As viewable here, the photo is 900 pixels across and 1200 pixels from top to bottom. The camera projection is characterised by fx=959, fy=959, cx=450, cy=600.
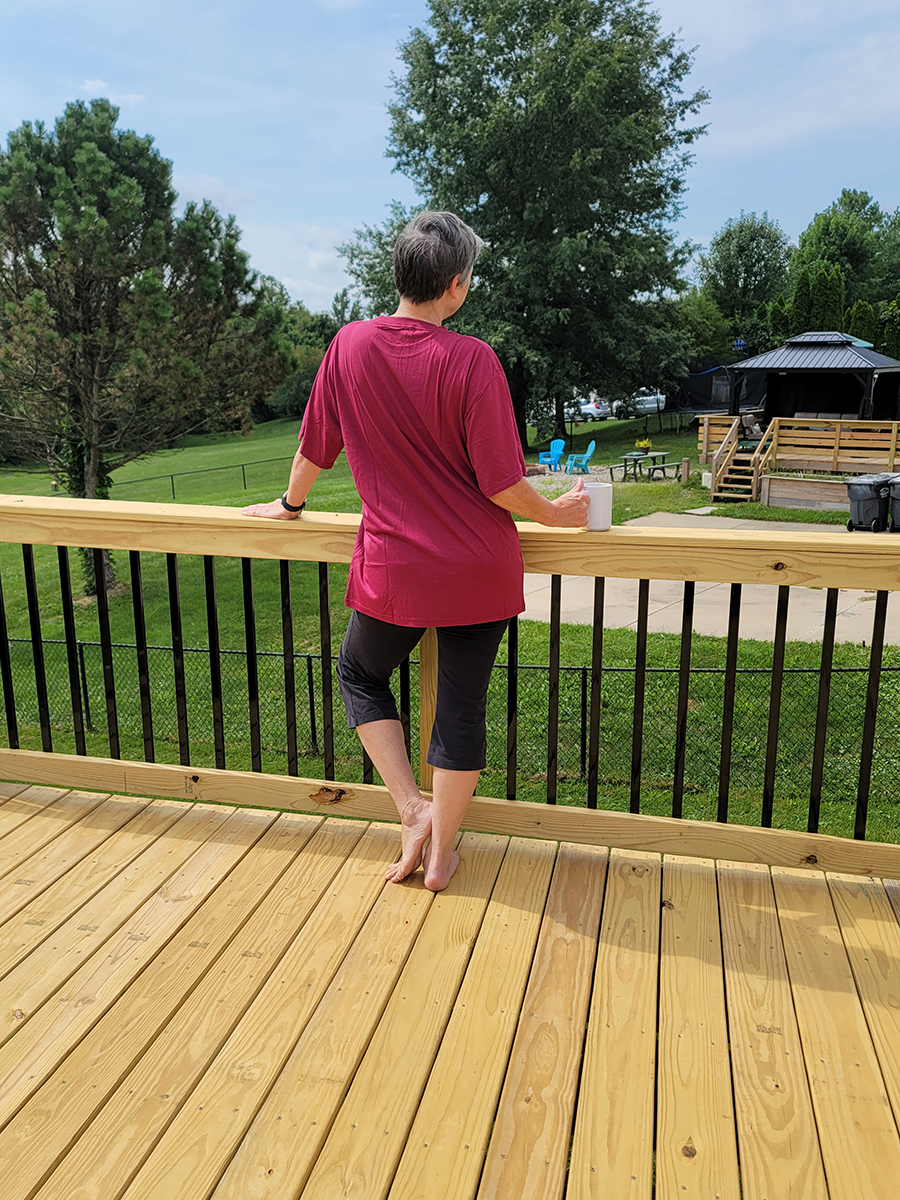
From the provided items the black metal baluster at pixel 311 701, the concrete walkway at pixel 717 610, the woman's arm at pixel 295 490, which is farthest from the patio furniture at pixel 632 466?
the woman's arm at pixel 295 490

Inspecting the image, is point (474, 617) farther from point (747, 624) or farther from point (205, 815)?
point (747, 624)

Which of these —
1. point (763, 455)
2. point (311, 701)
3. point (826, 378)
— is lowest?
point (311, 701)

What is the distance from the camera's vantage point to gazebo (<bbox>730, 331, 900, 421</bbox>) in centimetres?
1892

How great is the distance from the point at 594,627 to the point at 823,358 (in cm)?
1913

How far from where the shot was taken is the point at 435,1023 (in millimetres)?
1676

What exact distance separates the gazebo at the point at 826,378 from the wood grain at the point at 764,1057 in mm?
18739

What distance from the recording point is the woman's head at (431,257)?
72.6 inches

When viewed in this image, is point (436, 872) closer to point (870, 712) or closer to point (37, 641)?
point (870, 712)

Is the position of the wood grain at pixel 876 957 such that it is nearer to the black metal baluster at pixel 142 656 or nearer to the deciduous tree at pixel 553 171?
the black metal baluster at pixel 142 656

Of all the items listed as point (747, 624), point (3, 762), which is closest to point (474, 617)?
point (3, 762)

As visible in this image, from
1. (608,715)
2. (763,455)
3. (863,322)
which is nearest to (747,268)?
(863,322)

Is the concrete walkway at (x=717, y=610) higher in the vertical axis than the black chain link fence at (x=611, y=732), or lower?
higher

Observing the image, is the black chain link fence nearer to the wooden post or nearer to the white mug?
the wooden post

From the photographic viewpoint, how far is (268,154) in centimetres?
8638
